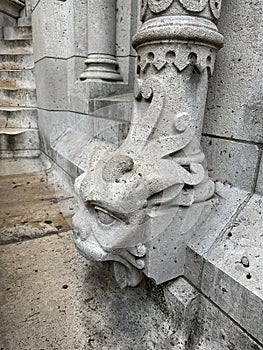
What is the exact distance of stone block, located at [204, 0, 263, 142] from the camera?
1.06m

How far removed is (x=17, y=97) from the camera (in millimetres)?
3363

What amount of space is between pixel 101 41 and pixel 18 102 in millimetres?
1639

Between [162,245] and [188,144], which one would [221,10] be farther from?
[162,245]

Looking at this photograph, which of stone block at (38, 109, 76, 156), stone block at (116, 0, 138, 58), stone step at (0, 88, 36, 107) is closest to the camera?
stone block at (116, 0, 138, 58)

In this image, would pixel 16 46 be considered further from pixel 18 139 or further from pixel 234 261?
pixel 234 261

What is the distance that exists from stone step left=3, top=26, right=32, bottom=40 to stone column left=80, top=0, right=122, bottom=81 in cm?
224

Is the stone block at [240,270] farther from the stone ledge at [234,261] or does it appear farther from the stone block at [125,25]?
the stone block at [125,25]

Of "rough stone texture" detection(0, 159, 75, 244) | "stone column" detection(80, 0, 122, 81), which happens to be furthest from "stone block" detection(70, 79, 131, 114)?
"rough stone texture" detection(0, 159, 75, 244)

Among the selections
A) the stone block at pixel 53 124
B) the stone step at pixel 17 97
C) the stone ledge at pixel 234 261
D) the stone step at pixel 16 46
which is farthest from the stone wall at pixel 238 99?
the stone step at pixel 16 46

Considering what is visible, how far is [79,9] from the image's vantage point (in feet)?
7.87

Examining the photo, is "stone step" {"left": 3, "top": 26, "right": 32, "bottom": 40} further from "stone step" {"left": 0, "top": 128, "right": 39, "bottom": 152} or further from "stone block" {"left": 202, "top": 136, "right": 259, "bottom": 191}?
"stone block" {"left": 202, "top": 136, "right": 259, "bottom": 191}

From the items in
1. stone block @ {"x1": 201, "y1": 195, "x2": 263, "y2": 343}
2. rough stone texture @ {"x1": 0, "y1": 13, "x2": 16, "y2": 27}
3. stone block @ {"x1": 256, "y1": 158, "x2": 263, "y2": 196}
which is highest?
rough stone texture @ {"x1": 0, "y1": 13, "x2": 16, "y2": 27}

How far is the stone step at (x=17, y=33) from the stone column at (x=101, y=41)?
2.24 meters

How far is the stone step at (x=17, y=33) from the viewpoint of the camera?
157 inches
